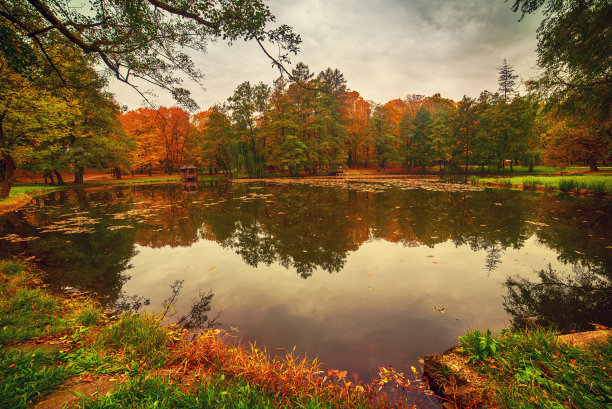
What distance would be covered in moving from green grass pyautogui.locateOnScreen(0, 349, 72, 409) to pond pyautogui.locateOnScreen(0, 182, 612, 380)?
4.97 ft

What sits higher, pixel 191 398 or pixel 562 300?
pixel 191 398

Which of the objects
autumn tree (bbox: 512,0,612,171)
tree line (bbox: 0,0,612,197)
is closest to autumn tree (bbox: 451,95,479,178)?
tree line (bbox: 0,0,612,197)

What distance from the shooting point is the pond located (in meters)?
3.14

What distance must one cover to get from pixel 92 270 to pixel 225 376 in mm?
4789

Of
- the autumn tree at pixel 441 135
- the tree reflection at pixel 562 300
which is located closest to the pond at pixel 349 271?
the tree reflection at pixel 562 300

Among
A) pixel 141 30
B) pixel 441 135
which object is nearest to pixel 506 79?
pixel 441 135

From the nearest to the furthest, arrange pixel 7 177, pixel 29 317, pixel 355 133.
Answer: pixel 29 317 < pixel 7 177 < pixel 355 133

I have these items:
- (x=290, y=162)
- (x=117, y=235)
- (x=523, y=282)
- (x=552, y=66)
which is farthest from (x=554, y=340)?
(x=290, y=162)

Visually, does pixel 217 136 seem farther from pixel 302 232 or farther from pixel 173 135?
pixel 302 232

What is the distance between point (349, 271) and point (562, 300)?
3.34m

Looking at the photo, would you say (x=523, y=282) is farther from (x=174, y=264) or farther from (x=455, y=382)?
(x=174, y=264)

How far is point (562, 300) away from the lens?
3.63 meters

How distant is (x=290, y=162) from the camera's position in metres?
33.8

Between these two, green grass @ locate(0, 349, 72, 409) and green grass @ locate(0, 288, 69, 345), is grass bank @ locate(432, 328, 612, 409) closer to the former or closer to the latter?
green grass @ locate(0, 349, 72, 409)
